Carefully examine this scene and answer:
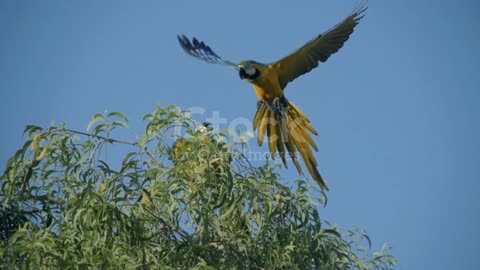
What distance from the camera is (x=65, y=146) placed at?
418 cm

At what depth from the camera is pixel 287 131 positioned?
5.82 metres

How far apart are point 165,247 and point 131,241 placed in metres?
0.16

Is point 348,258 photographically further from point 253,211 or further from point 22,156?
point 22,156

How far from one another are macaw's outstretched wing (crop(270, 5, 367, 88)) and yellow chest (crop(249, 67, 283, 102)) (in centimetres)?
5

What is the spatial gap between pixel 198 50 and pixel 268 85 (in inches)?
23.7

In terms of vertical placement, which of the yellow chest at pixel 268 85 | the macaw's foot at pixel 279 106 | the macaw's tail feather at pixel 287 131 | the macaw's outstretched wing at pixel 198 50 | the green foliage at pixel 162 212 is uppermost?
the macaw's outstretched wing at pixel 198 50

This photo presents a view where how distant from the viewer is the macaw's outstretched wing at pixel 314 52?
5809mm

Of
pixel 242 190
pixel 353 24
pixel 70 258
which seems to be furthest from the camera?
pixel 353 24

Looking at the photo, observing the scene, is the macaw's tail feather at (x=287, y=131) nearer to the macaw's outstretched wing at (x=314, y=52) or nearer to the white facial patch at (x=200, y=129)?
the macaw's outstretched wing at (x=314, y=52)

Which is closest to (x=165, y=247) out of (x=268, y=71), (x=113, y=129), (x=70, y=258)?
(x=70, y=258)

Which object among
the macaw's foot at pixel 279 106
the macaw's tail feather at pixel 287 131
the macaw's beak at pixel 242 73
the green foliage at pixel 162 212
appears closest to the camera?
the green foliage at pixel 162 212

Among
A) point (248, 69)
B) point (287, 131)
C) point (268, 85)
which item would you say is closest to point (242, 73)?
point (248, 69)

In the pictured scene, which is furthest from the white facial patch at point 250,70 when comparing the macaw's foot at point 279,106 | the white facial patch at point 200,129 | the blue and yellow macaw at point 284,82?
the white facial patch at point 200,129

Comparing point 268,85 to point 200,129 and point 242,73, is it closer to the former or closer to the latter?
point 242,73
